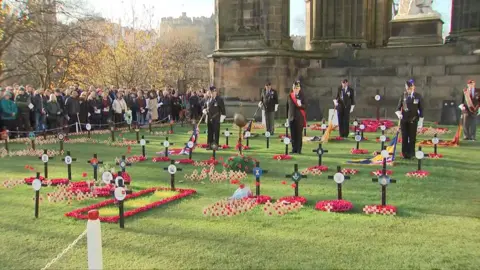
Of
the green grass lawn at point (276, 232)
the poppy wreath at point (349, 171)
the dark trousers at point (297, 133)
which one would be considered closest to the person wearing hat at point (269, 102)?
the dark trousers at point (297, 133)

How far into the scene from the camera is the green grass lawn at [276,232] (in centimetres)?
558

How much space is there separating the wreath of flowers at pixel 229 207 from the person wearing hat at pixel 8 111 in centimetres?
1248

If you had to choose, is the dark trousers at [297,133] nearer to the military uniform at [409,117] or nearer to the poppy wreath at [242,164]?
the military uniform at [409,117]

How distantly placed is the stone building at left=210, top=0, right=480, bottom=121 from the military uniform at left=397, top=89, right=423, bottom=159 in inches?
422

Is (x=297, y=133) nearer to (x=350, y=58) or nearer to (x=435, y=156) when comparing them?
(x=435, y=156)

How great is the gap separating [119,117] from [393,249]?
17958 mm

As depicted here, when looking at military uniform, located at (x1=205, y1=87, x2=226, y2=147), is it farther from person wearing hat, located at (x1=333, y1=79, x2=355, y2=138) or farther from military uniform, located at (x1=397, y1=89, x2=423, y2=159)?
military uniform, located at (x1=397, y1=89, x2=423, y2=159)

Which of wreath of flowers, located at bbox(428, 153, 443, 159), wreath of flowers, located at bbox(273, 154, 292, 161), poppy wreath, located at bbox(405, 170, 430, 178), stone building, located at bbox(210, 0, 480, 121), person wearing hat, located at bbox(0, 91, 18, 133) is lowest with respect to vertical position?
poppy wreath, located at bbox(405, 170, 430, 178)

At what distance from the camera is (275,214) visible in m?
7.43

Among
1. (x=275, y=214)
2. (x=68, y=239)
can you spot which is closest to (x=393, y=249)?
(x=275, y=214)

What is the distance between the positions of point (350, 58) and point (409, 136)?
1393cm

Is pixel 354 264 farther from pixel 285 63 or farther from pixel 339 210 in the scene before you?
pixel 285 63

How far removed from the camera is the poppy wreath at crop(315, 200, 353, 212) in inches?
297

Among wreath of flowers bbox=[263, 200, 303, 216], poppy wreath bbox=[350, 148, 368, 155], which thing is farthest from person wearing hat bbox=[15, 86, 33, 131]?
wreath of flowers bbox=[263, 200, 303, 216]
